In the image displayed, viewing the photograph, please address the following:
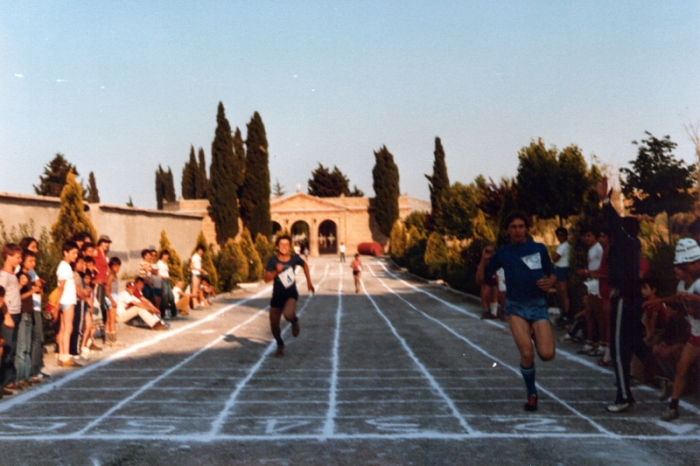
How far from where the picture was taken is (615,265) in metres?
7.27

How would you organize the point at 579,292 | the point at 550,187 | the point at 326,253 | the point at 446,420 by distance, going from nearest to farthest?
the point at 446,420, the point at 579,292, the point at 550,187, the point at 326,253

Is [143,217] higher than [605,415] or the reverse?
higher

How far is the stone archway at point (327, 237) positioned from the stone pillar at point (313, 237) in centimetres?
263

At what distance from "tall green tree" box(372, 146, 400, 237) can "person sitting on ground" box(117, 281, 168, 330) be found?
57.9 meters

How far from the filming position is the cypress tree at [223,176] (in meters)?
64.0

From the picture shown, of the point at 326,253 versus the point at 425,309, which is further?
the point at 326,253

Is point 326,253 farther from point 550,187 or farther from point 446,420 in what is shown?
point 446,420

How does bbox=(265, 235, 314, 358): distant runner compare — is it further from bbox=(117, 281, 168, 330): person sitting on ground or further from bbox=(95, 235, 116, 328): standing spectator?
bbox=(117, 281, 168, 330): person sitting on ground

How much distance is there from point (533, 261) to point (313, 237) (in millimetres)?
69171

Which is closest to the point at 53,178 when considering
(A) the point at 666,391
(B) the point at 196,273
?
(B) the point at 196,273

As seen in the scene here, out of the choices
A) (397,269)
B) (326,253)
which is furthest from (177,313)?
(326,253)

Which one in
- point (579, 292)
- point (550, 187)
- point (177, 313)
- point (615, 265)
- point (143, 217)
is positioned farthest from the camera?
point (550, 187)

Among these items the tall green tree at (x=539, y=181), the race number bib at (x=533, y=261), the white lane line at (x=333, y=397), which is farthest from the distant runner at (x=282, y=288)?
the tall green tree at (x=539, y=181)

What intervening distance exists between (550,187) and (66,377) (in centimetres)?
3131
